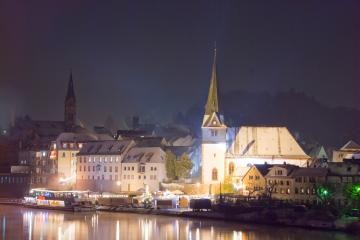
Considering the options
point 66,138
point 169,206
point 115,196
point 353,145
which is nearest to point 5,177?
point 66,138

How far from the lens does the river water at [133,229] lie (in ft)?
142

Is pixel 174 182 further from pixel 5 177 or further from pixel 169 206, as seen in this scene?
pixel 5 177

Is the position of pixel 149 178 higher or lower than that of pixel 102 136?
lower

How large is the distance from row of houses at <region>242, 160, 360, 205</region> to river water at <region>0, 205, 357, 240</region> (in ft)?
19.6

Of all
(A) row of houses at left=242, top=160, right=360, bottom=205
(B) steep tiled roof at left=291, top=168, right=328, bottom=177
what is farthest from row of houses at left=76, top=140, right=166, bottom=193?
(B) steep tiled roof at left=291, top=168, right=328, bottom=177

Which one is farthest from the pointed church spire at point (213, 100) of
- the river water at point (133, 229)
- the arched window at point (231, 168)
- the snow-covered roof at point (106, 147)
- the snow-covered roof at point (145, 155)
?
the river water at point (133, 229)

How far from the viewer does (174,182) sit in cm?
6075

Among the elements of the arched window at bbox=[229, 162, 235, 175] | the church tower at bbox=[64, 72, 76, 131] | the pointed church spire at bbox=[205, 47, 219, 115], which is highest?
the church tower at bbox=[64, 72, 76, 131]

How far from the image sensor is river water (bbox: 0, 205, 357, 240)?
43.3 meters

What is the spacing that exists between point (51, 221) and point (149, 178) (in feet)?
39.2

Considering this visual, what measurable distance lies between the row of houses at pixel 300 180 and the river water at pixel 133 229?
597cm

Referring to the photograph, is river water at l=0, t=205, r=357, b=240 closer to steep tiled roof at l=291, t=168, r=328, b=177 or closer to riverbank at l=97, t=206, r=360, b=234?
riverbank at l=97, t=206, r=360, b=234

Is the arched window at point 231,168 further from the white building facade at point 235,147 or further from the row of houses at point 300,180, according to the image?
the row of houses at point 300,180

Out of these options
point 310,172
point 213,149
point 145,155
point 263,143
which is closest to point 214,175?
point 213,149
